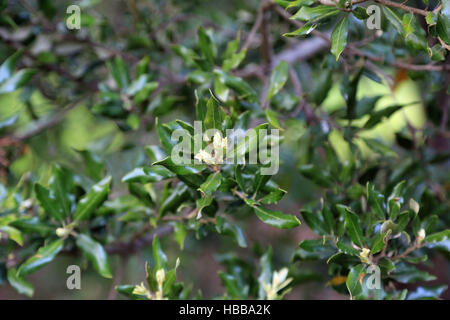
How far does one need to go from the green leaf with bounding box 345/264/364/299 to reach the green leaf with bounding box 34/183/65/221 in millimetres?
784

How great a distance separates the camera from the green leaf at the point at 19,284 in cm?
119

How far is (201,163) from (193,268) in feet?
5.53

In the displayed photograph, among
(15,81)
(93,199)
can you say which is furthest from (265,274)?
(15,81)

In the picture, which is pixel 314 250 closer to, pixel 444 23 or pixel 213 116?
pixel 213 116

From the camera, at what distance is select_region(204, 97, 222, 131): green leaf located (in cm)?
94

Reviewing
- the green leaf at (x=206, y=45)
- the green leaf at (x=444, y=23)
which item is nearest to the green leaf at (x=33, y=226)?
the green leaf at (x=206, y=45)

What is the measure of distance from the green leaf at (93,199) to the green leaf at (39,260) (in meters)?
0.11

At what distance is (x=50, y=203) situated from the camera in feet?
3.98

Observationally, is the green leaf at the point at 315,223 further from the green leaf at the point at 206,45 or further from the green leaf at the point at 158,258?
the green leaf at the point at 206,45

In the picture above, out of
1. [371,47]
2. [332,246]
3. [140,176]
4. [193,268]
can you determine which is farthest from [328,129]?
[193,268]

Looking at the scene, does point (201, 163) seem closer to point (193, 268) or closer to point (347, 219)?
point (347, 219)

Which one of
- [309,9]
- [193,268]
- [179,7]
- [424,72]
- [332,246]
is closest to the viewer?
[309,9]

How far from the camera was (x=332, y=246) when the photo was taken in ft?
3.74

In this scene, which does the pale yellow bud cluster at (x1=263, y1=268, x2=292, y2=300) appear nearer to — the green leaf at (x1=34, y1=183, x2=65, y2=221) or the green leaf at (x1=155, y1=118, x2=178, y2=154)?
the green leaf at (x1=155, y1=118, x2=178, y2=154)
